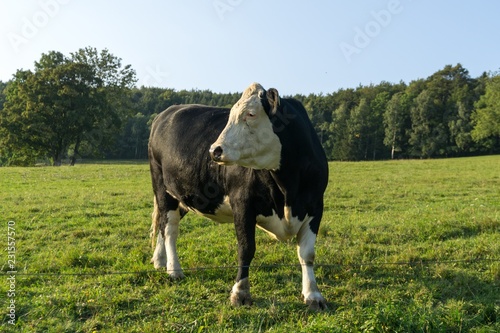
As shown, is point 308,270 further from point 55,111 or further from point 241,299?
point 55,111

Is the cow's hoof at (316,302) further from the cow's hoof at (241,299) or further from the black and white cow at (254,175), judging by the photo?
the cow's hoof at (241,299)

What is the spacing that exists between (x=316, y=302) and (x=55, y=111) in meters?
41.2

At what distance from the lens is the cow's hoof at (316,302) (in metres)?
4.29

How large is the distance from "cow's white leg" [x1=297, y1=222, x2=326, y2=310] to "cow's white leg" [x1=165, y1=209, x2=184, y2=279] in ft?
5.56

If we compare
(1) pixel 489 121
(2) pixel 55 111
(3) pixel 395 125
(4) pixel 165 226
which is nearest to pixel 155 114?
(2) pixel 55 111

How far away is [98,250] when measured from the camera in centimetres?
686

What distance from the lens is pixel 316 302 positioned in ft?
14.2

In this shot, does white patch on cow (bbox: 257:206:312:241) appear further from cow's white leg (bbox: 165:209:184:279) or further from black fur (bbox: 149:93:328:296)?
cow's white leg (bbox: 165:209:184:279)

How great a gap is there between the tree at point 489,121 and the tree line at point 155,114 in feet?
0.50

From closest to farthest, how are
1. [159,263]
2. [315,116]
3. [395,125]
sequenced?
[159,263]
[395,125]
[315,116]

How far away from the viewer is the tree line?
39.8 meters

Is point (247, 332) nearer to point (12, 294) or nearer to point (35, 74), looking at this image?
point (12, 294)

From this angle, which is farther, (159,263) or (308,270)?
(159,263)

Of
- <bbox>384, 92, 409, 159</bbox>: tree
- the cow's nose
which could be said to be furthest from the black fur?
<bbox>384, 92, 409, 159</bbox>: tree
